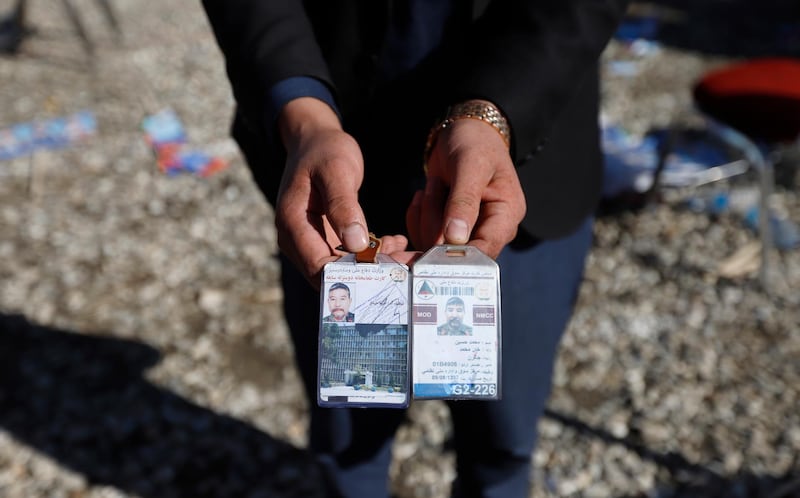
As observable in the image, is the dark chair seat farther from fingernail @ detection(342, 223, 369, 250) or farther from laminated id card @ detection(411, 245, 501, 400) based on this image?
fingernail @ detection(342, 223, 369, 250)

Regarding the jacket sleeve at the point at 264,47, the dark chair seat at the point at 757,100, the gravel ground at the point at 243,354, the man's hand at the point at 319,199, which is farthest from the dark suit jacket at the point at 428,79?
the dark chair seat at the point at 757,100

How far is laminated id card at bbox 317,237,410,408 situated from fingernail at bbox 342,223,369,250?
0.09 feet

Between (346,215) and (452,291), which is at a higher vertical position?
(346,215)

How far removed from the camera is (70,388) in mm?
2654

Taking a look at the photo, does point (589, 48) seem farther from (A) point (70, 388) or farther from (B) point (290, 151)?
(A) point (70, 388)

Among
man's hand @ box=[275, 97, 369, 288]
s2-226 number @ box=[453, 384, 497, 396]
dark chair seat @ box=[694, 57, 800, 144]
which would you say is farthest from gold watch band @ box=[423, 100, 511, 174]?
dark chair seat @ box=[694, 57, 800, 144]

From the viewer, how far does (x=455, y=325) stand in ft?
3.12

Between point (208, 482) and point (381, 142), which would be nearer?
point (381, 142)

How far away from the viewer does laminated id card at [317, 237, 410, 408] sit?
939 millimetres

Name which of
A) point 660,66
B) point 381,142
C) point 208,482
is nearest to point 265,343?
point 208,482

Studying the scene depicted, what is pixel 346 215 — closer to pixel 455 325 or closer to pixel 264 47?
pixel 455 325

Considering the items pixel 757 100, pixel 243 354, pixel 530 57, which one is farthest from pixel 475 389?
pixel 757 100

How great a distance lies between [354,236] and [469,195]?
17cm

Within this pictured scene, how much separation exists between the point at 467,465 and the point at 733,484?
48.5 inches
